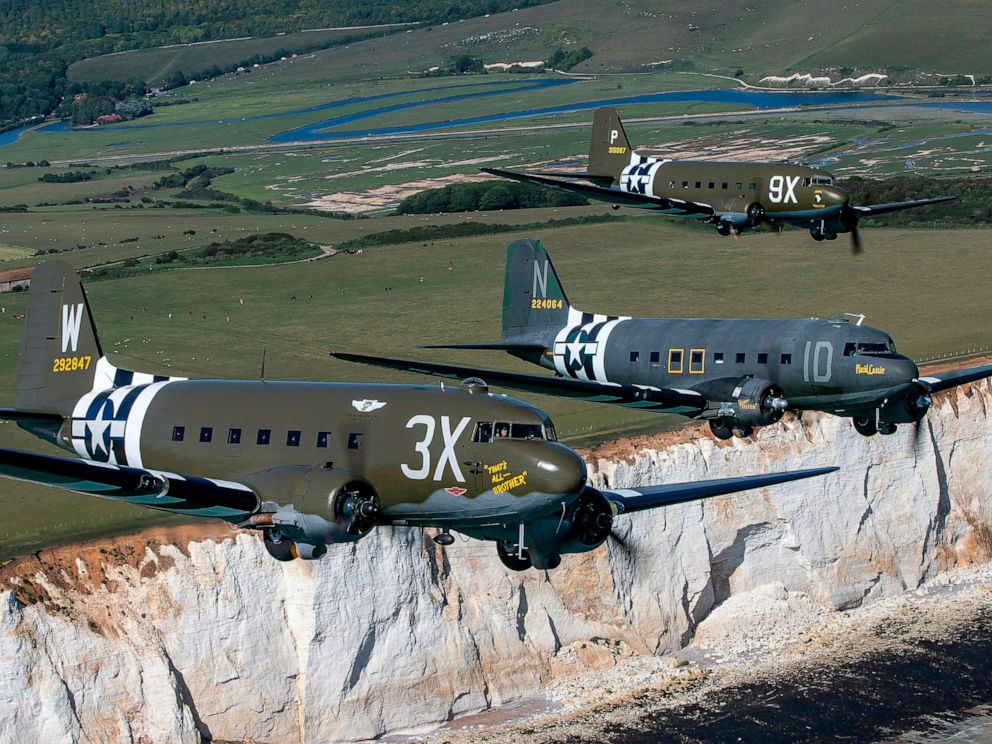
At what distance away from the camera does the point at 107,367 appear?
2566 inches

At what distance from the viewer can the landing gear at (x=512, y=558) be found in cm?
5322

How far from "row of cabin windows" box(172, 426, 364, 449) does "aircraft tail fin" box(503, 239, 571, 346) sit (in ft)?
87.6

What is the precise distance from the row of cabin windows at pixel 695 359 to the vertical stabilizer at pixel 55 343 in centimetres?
2388

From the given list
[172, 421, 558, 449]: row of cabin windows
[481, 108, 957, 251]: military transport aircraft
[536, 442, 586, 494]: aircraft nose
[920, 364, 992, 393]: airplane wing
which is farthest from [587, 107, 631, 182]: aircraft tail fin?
[536, 442, 586, 494]: aircraft nose

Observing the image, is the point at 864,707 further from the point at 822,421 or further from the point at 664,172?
the point at 664,172

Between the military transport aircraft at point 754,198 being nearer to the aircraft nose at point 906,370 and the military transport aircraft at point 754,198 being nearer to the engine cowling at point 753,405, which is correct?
the aircraft nose at point 906,370

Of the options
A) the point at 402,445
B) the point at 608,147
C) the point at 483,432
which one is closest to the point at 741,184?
the point at 608,147

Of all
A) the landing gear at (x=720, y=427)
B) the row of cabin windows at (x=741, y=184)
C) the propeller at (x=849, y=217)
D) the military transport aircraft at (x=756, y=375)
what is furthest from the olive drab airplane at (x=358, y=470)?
the row of cabin windows at (x=741, y=184)

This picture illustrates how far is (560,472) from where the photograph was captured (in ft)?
169

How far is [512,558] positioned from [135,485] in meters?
12.0

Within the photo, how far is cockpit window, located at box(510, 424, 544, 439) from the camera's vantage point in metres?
53.0

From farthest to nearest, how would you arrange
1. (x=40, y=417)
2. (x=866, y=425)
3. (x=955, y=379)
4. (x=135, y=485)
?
1. (x=955, y=379)
2. (x=866, y=425)
3. (x=40, y=417)
4. (x=135, y=485)

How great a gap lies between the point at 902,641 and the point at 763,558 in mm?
8915

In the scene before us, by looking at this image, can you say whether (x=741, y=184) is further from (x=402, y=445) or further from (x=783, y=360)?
(x=402, y=445)
